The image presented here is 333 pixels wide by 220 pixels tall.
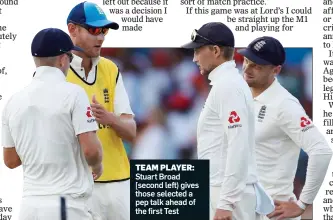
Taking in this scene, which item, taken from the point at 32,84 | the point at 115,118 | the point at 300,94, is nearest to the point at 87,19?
the point at 115,118

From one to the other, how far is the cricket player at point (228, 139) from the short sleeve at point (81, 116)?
2.79 ft

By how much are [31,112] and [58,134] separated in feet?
0.71

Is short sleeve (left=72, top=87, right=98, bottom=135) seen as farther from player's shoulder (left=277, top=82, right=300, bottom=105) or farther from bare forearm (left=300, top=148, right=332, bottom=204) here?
bare forearm (left=300, top=148, right=332, bottom=204)

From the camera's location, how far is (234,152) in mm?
6023

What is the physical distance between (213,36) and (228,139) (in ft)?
2.50

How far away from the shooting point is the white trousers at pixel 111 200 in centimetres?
693

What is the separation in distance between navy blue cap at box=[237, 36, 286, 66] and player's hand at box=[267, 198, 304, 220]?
3.40 feet

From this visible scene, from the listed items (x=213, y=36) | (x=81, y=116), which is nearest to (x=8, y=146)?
(x=81, y=116)

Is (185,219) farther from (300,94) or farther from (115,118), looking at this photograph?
(300,94)

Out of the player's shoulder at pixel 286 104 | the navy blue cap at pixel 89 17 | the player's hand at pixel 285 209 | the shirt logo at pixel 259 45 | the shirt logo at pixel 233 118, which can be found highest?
the navy blue cap at pixel 89 17

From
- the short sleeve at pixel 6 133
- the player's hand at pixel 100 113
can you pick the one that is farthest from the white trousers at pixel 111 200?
the short sleeve at pixel 6 133

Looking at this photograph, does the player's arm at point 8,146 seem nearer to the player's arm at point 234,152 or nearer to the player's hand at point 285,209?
the player's arm at point 234,152

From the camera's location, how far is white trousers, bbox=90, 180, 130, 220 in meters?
6.93
